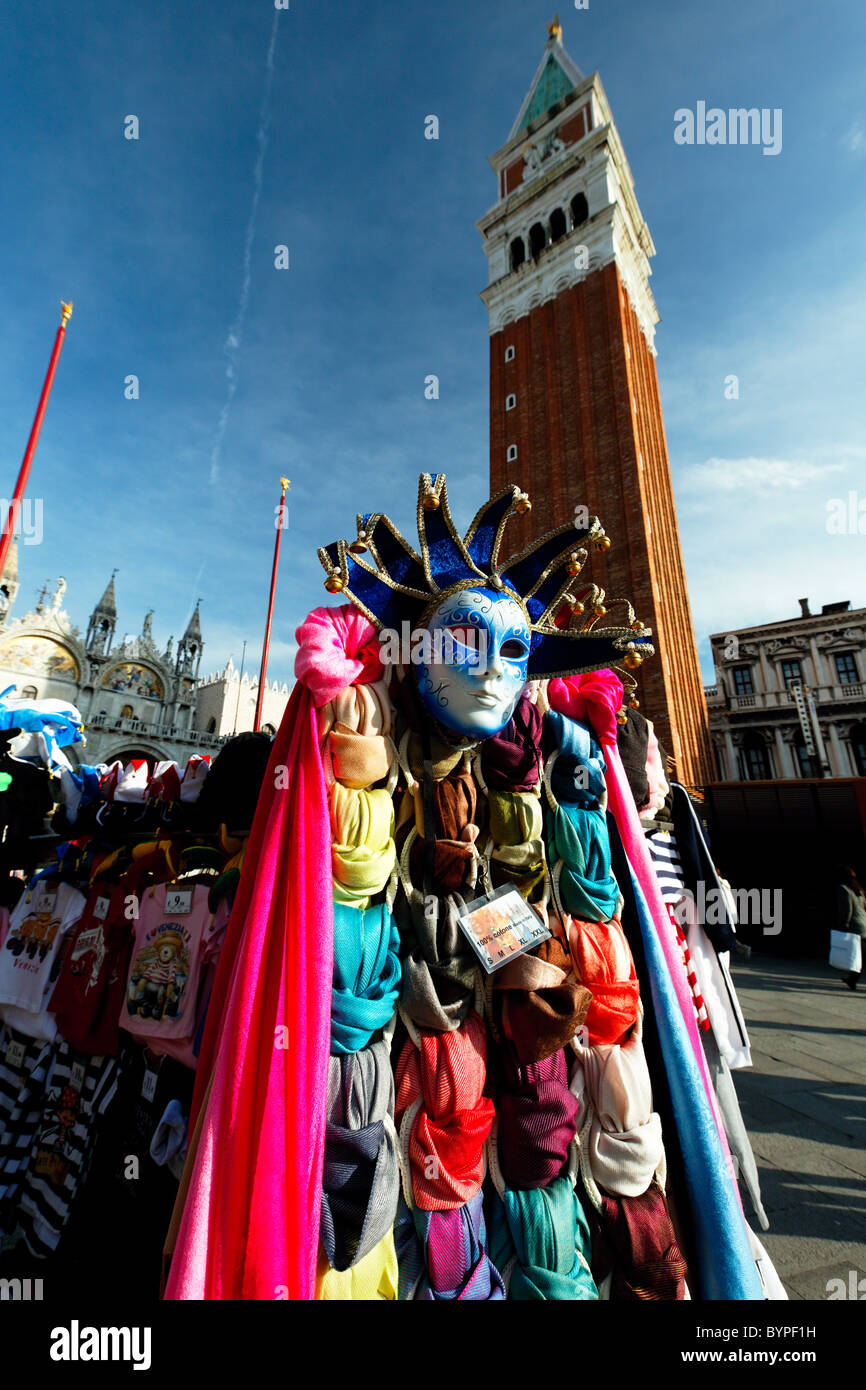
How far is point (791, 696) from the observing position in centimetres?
2328

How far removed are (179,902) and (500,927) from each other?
1368 mm

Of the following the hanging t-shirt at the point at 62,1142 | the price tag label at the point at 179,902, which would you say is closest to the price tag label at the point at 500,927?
the price tag label at the point at 179,902

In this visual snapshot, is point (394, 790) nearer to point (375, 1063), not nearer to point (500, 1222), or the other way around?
point (375, 1063)

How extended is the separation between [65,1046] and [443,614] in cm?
272

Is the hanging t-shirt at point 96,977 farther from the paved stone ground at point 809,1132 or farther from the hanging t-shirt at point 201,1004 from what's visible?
the paved stone ground at point 809,1132

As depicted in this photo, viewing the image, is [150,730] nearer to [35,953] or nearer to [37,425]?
[37,425]

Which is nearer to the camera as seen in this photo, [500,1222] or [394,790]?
[500,1222]

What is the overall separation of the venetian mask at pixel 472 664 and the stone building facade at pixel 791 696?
22204 mm

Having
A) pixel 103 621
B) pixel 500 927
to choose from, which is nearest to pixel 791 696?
Result: pixel 500 927

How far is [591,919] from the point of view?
195cm

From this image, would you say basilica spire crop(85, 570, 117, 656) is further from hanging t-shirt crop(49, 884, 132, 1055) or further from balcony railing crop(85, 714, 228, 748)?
hanging t-shirt crop(49, 884, 132, 1055)

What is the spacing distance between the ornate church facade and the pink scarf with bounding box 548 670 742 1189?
1942 centimetres
